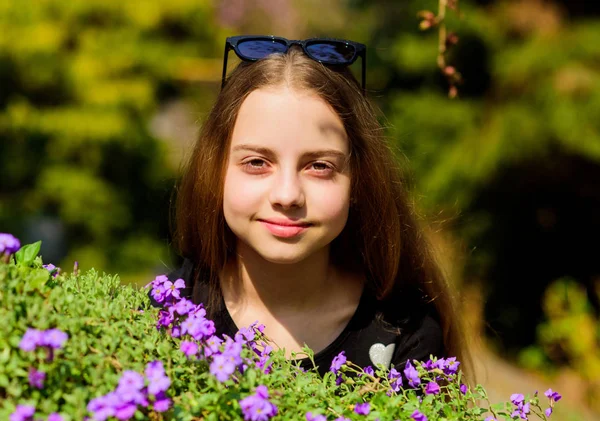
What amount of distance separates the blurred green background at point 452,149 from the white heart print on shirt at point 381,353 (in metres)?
2.03

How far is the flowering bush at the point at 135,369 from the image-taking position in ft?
3.99

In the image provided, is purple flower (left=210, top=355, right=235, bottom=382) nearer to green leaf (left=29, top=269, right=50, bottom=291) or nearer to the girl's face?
green leaf (left=29, top=269, right=50, bottom=291)

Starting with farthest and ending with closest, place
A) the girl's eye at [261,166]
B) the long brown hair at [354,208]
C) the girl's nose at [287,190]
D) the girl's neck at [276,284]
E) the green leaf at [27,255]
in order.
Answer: the girl's neck at [276,284], the long brown hair at [354,208], the girl's eye at [261,166], the girl's nose at [287,190], the green leaf at [27,255]

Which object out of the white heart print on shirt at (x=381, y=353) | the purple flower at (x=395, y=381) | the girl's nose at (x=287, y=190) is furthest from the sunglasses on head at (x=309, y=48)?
the purple flower at (x=395, y=381)

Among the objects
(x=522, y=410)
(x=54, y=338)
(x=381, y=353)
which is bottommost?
(x=381, y=353)

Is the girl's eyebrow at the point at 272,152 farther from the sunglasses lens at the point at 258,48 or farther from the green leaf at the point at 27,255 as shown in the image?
the green leaf at the point at 27,255

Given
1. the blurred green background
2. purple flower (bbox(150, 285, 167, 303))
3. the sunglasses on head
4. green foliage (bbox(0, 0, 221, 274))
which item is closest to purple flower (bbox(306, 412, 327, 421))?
purple flower (bbox(150, 285, 167, 303))

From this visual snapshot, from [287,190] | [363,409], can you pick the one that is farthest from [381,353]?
[363,409]

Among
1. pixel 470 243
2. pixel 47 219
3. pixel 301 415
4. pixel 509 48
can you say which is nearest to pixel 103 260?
pixel 47 219

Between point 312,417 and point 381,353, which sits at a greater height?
point 312,417

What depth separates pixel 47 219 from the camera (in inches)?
234

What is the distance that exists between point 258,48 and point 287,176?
20.3 inches

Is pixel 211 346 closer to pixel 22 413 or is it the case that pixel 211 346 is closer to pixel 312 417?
pixel 312 417

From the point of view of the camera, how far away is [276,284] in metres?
2.30
